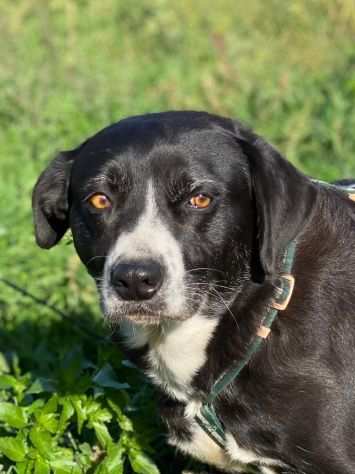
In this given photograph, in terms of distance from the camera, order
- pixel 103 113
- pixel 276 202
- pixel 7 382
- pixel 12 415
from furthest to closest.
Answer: pixel 103 113 → pixel 7 382 → pixel 12 415 → pixel 276 202

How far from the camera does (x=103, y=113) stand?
8273mm

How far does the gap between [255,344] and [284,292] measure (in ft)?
0.72

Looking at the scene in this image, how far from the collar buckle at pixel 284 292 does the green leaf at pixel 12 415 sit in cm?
125

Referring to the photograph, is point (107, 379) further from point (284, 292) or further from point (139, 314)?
point (284, 292)

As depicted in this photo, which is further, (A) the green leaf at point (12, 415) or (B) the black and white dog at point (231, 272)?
(A) the green leaf at point (12, 415)

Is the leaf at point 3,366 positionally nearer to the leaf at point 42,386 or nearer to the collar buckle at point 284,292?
the leaf at point 42,386

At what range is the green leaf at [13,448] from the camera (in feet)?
13.0

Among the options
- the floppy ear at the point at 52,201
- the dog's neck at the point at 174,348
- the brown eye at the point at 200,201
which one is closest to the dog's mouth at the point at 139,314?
the dog's neck at the point at 174,348

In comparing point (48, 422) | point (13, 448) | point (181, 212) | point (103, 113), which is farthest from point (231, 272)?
point (103, 113)

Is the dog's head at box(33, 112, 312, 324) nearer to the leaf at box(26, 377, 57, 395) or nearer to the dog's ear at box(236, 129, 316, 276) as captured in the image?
the dog's ear at box(236, 129, 316, 276)

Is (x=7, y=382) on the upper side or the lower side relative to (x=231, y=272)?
lower

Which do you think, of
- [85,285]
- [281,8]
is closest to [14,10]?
[281,8]

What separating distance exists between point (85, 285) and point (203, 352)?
227cm

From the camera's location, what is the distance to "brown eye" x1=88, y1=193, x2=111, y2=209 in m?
3.53
